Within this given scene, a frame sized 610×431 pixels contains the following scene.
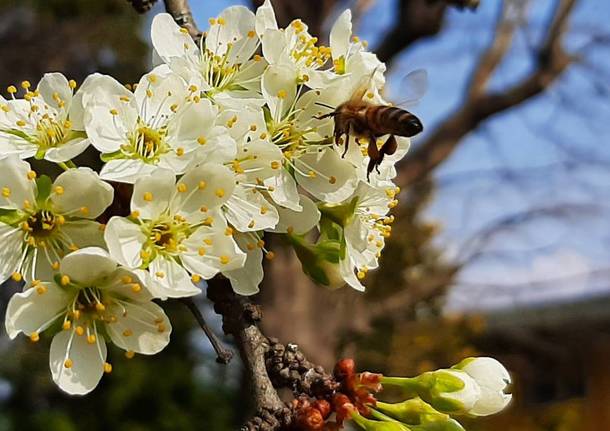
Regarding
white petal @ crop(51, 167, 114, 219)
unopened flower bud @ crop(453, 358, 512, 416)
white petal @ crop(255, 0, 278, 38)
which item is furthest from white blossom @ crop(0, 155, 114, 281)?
unopened flower bud @ crop(453, 358, 512, 416)

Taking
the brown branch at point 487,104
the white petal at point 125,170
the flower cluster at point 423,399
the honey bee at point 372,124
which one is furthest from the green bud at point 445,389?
the brown branch at point 487,104

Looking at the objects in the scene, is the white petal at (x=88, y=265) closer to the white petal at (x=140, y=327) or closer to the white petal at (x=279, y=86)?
the white petal at (x=140, y=327)

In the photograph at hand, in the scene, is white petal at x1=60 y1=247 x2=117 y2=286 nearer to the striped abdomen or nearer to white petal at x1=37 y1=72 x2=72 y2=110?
white petal at x1=37 y1=72 x2=72 y2=110

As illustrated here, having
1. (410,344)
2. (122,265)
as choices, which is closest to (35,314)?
(122,265)

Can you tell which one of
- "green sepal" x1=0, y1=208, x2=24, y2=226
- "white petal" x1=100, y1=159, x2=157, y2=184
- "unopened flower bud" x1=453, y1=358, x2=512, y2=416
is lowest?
"unopened flower bud" x1=453, y1=358, x2=512, y2=416

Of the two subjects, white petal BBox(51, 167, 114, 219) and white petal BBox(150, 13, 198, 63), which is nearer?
white petal BBox(51, 167, 114, 219)

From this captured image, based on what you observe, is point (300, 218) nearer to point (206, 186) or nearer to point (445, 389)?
point (206, 186)
